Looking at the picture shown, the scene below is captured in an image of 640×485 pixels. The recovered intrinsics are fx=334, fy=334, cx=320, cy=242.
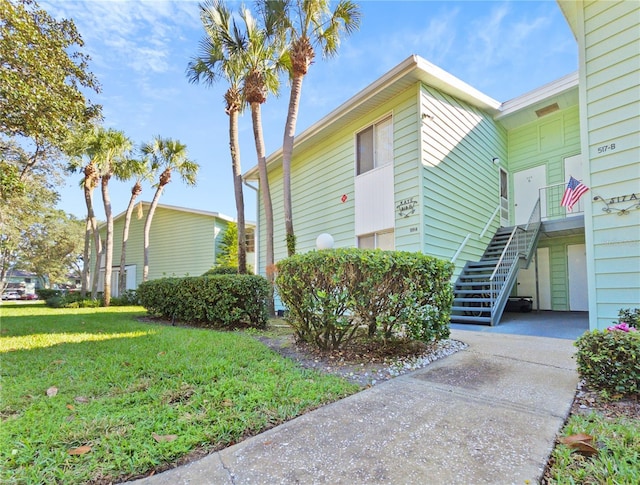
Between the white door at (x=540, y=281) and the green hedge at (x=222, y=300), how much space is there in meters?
7.72

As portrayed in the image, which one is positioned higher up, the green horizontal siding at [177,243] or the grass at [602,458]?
the green horizontal siding at [177,243]

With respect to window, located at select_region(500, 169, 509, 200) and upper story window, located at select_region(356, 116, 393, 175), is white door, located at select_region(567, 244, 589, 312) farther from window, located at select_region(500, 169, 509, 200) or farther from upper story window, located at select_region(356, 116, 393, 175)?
upper story window, located at select_region(356, 116, 393, 175)

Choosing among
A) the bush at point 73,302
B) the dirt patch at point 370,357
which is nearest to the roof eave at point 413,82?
the dirt patch at point 370,357

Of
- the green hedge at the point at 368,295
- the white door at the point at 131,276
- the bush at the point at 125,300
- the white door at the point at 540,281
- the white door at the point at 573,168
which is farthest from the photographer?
the white door at the point at 131,276

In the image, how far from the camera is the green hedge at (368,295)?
389cm

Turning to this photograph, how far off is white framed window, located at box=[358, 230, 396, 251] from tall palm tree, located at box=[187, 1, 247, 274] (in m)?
3.27

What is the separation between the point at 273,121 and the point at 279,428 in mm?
9765

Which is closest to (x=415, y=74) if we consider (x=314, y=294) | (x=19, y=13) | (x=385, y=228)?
(x=385, y=228)

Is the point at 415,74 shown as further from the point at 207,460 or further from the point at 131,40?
the point at 207,460

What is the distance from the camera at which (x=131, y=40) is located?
6.65m

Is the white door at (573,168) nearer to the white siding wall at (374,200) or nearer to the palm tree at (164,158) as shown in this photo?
the white siding wall at (374,200)

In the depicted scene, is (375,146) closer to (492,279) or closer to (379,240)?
(379,240)

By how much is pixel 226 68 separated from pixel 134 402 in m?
8.88

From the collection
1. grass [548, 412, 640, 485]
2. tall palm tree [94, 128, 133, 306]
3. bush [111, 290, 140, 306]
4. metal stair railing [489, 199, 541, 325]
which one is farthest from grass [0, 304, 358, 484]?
bush [111, 290, 140, 306]
